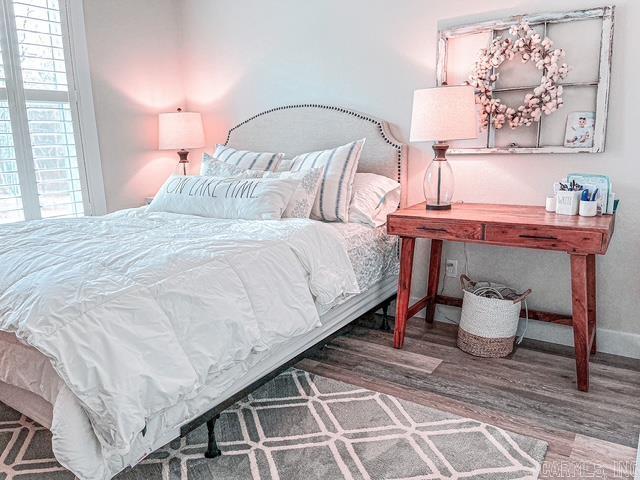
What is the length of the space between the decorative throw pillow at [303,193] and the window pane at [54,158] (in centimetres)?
165

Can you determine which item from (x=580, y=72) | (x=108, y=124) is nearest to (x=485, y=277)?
(x=580, y=72)

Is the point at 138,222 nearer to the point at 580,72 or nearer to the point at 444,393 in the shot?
the point at 444,393

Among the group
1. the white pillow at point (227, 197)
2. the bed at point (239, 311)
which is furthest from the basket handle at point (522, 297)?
the white pillow at point (227, 197)

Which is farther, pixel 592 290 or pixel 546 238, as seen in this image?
pixel 592 290

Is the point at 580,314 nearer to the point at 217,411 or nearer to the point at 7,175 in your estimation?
the point at 217,411

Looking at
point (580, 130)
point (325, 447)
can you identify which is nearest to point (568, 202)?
point (580, 130)

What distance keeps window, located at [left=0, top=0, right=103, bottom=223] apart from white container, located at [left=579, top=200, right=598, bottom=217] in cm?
321

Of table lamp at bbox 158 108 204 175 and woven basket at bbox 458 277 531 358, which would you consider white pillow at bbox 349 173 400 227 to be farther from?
table lamp at bbox 158 108 204 175

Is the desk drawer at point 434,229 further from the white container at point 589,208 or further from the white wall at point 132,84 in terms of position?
the white wall at point 132,84

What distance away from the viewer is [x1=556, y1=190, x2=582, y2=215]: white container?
2375 millimetres

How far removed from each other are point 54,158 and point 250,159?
1.35m

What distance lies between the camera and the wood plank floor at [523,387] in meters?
1.85

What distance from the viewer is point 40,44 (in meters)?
3.27

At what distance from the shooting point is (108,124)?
3.70m
